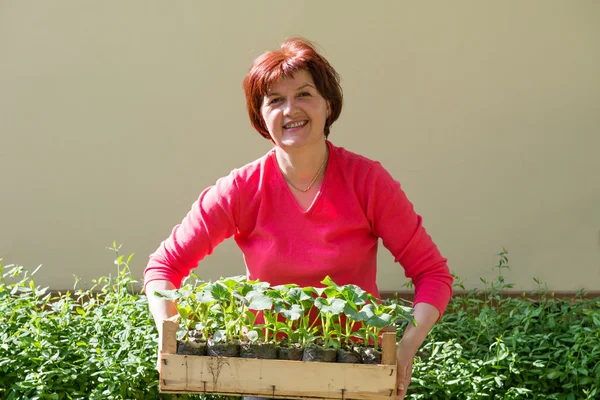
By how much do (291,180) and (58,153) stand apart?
2.58 meters

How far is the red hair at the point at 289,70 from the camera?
99.9 inches

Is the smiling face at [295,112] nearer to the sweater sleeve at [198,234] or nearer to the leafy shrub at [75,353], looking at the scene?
the sweater sleeve at [198,234]

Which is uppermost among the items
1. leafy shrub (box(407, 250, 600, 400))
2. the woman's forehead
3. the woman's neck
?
the woman's forehead

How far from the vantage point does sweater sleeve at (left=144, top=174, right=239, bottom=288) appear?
8.52ft

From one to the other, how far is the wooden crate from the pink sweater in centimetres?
43

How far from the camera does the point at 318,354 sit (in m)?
2.15

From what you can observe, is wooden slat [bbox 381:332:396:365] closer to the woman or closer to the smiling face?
the woman

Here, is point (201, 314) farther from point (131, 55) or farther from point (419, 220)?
point (131, 55)

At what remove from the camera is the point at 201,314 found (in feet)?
7.60

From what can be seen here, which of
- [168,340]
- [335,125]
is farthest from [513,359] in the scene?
[335,125]

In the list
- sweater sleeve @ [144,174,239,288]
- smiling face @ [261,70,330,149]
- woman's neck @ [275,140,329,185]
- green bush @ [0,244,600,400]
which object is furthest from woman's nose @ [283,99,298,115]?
green bush @ [0,244,600,400]

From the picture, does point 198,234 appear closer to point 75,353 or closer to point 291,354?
point 291,354

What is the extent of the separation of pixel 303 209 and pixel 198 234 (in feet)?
1.08

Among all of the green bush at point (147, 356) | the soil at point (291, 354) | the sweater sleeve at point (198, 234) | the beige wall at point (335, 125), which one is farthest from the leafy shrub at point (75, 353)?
the beige wall at point (335, 125)
